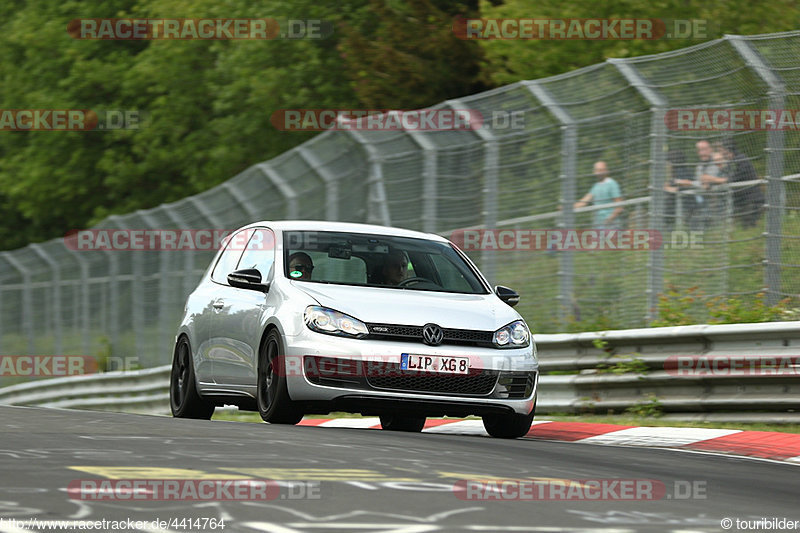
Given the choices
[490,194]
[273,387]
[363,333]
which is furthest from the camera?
[490,194]

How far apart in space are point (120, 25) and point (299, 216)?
3433 cm

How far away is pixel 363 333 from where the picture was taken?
10758 millimetres

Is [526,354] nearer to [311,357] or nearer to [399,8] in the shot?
[311,357]

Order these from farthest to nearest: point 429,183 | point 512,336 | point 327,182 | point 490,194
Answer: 1. point 327,182
2. point 429,183
3. point 490,194
4. point 512,336

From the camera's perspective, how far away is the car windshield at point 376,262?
38.4 ft

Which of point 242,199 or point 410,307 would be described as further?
point 242,199

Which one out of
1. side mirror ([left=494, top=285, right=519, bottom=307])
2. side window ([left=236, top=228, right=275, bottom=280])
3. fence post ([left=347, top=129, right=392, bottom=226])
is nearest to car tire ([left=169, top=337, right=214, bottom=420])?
Answer: side window ([left=236, top=228, right=275, bottom=280])

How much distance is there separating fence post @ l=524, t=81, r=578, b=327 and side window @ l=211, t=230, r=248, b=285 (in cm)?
327

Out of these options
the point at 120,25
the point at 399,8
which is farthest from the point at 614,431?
the point at 120,25

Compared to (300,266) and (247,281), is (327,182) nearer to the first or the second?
(300,266)

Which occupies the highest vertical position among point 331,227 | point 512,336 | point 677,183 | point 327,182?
point 327,182

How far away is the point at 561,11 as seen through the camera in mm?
33031

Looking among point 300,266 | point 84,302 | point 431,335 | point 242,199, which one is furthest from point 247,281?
point 84,302

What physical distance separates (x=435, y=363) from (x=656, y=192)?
3.84 m
